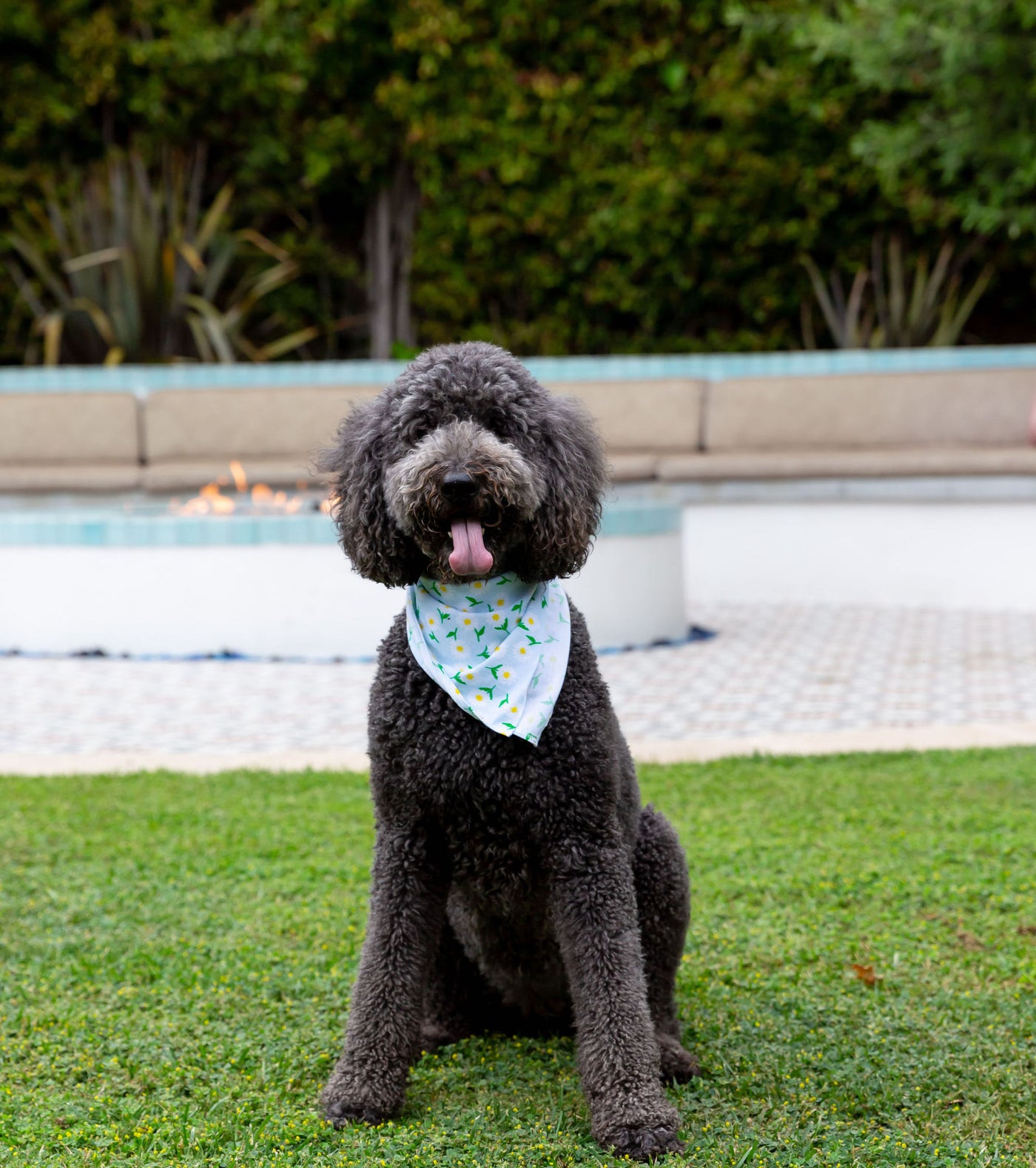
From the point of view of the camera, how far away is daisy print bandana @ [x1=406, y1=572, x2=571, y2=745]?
8.45 ft

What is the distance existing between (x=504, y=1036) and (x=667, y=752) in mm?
2486

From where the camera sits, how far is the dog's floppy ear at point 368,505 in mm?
2539

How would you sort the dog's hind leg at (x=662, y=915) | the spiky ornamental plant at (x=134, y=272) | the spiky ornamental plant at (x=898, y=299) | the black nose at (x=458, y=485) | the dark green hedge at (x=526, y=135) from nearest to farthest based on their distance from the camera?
the black nose at (x=458, y=485)
the dog's hind leg at (x=662, y=915)
the spiky ornamental plant at (x=898, y=299)
the dark green hedge at (x=526, y=135)
the spiky ornamental plant at (x=134, y=272)

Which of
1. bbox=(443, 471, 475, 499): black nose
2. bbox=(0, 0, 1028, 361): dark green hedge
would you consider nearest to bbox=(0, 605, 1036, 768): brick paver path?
bbox=(443, 471, 475, 499): black nose

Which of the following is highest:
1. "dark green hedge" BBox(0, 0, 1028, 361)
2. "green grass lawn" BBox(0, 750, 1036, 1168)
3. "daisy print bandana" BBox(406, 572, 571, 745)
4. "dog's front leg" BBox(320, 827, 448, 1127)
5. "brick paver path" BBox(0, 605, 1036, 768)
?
"dark green hedge" BBox(0, 0, 1028, 361)

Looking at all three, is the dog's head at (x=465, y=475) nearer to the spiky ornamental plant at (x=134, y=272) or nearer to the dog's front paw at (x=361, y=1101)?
the dog's front paw at (x=361, y=1101)

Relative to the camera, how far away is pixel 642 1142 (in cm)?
250

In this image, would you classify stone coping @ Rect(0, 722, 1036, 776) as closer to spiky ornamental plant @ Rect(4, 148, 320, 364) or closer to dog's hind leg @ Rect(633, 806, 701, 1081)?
dog's hind leg @ Rect(633, 806, 701, 1081)

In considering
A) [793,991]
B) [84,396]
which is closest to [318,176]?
[84,396]

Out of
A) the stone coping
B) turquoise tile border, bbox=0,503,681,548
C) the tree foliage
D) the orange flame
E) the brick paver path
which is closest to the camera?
the stone coping

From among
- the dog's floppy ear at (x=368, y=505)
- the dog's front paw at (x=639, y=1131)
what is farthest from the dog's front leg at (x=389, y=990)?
the dog's floppy ear at (x=368, y=505)

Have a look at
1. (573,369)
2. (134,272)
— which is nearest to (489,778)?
(573,369)

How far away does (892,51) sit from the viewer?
9242 millimetres

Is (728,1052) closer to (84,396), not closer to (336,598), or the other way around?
(336,598)
